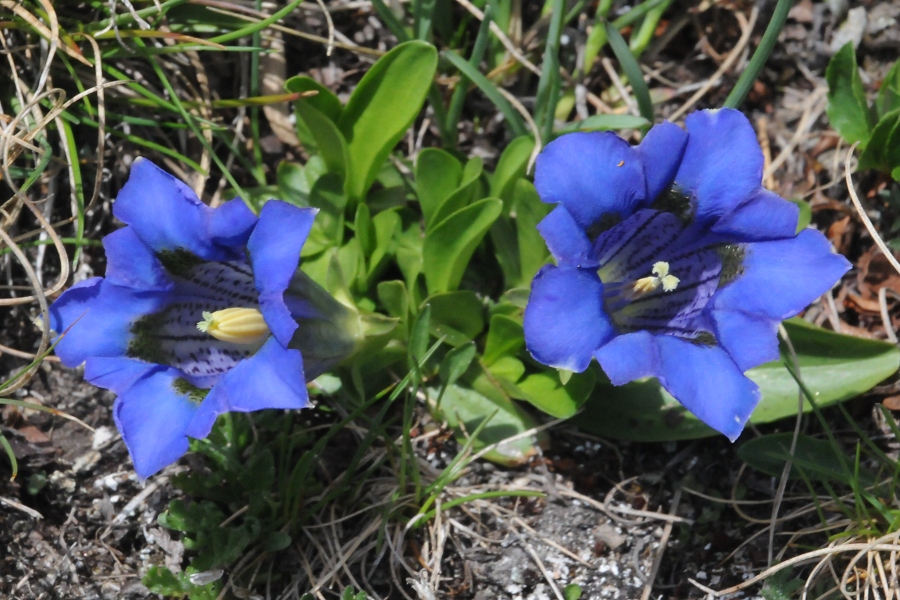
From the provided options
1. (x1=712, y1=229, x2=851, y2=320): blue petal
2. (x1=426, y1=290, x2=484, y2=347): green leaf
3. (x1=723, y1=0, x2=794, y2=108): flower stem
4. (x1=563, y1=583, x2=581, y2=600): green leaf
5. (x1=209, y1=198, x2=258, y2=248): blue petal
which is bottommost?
(x1=563, y1=583, x2=581, y2=600): green leaf

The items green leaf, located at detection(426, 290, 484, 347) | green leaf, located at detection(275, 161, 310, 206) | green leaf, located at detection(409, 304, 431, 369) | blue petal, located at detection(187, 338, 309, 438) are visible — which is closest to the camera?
blue petal, located at detection(187, 338, 309, 438)

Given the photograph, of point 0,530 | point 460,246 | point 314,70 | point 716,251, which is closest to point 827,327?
point 716,251

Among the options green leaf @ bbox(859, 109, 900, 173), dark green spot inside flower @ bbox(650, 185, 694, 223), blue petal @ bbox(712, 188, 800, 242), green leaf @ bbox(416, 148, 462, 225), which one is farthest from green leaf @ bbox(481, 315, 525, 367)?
green leaf @ bbox(859, 109, 900, 173)

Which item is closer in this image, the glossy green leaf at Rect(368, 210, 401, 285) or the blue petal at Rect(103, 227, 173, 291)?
the blue petal at Rect(103, 227, 173, 291)

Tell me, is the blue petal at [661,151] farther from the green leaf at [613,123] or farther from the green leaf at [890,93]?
the green leaf at [890,93]

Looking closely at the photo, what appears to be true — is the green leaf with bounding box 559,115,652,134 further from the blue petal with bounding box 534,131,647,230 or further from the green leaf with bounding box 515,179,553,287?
the blue petal with bounding box 534,131,647,230

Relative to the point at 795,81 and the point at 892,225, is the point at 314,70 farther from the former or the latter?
the point at 892,225

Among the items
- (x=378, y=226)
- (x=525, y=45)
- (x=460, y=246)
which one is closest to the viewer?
(x=460, y=246)
